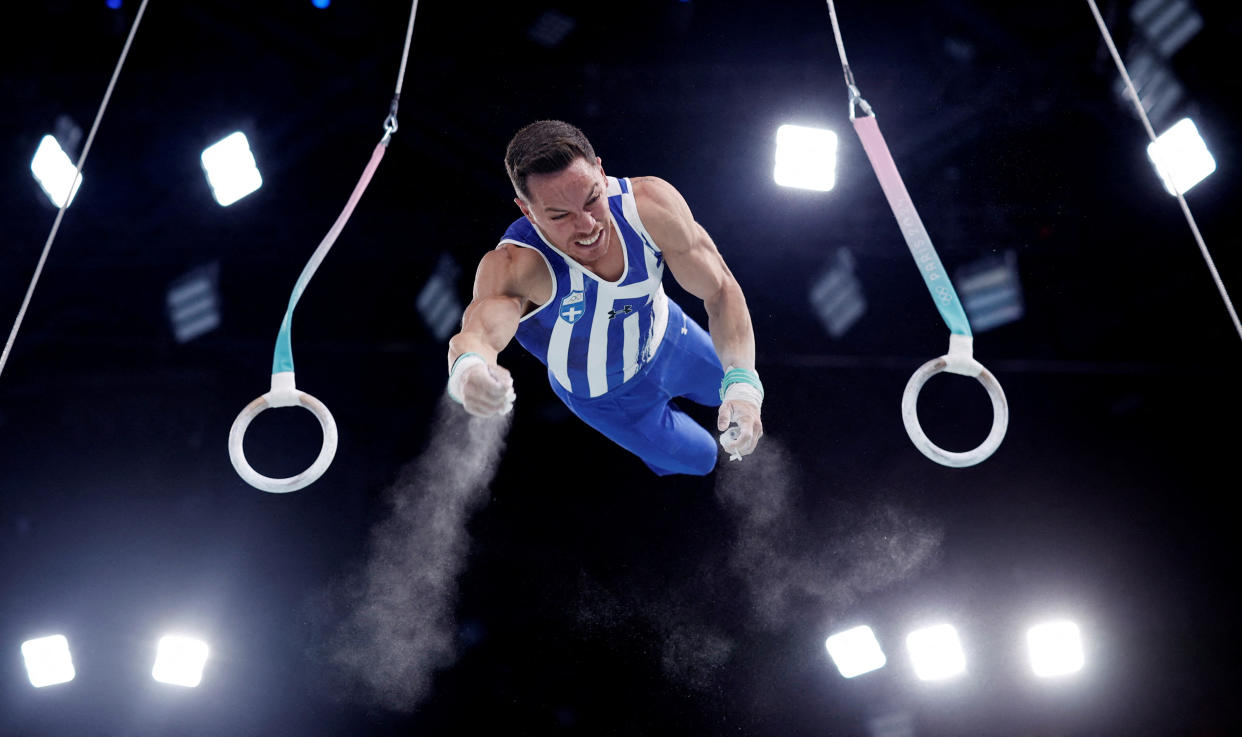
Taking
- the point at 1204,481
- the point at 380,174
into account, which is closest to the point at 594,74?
the point at 380,174

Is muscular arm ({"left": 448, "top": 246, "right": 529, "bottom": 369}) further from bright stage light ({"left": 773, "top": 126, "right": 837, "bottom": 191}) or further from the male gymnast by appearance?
bright stage light ({"left": 773, "top": 126, "right": 837, "bottom": 191})

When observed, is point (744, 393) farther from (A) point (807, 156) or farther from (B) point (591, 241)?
(A) point (807, 156)

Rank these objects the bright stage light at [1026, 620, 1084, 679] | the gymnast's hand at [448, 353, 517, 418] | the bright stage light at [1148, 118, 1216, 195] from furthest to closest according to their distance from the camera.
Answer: the bright stage light at [1026, 620, 1084, 679] < the bright stage light at [1148, 118, 1216, 195] < the gymnast's hand at [448, 353, 517, 418]

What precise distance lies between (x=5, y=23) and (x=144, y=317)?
1221mm

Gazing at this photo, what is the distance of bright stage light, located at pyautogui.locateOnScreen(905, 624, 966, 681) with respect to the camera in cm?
432

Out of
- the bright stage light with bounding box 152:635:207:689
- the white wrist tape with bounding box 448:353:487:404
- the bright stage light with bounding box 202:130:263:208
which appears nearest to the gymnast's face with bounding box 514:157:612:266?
the white wrist tape with bounding box 448:353:487:404

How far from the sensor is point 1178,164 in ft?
12.8

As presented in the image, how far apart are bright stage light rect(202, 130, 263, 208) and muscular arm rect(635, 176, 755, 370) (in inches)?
77.4

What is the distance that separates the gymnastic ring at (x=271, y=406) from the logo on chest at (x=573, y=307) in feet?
2.08

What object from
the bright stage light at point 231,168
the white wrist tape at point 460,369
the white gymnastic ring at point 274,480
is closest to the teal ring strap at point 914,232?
the white wrist tape at point 460,369

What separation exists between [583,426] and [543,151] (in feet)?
7.65

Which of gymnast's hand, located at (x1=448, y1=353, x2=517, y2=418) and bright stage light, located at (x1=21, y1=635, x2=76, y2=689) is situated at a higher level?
bright stage light, located at (x1=21, y1=635, x2=76, y2=689)

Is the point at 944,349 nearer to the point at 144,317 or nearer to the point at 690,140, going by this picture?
the point at 690,140

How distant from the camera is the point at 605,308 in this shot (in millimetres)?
2803
